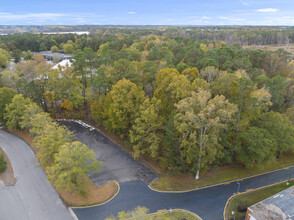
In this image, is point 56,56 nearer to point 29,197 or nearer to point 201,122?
point 29,197

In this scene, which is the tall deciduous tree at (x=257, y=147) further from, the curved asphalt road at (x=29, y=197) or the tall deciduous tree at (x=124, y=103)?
the curved asphalt road at (x=29, y=197)

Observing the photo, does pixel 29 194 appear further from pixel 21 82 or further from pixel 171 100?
pixel 21 82

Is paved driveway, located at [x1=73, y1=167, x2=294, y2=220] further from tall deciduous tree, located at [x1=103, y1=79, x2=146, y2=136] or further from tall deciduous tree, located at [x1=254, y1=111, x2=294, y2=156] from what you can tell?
tall deciduous tree, located at [x1=103, y1=79, x2=146, y2=136]

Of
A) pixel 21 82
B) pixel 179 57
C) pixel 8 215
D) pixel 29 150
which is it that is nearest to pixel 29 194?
pixel 8 215

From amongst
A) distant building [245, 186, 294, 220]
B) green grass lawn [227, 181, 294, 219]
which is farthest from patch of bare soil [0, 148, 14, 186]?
distant building [245, 186, 294, 220]

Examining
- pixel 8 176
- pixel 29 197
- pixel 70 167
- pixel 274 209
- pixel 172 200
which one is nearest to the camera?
pixel 274 209

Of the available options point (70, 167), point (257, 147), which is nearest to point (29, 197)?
point (70, 167)
